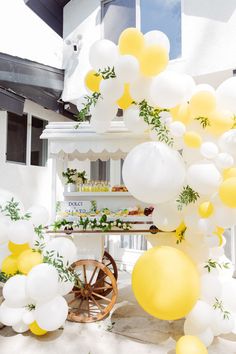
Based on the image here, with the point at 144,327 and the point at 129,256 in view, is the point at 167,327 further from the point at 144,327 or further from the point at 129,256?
the point at 129,256

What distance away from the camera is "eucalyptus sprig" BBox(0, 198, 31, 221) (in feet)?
9.55

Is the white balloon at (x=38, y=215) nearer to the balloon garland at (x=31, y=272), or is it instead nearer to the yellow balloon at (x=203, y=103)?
the balloon garland at (x=31, y=272)

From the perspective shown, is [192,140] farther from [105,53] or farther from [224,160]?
[105,53]

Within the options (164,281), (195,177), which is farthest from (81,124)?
(164,281)

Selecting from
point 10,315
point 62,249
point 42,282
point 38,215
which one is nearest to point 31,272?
point 42,282

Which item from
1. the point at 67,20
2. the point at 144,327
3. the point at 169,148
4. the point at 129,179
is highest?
the point at 67,20

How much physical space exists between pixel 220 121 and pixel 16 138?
12.0ft

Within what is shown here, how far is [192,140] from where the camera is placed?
2430mm

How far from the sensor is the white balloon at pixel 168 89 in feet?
7.73

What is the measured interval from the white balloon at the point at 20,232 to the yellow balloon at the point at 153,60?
5.96ft

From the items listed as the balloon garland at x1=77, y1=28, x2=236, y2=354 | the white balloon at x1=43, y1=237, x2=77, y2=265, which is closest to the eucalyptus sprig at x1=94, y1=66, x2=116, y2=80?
the balloon garland at x1=77, y1=28, x2=236, y2=354

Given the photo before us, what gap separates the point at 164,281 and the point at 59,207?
1.87m

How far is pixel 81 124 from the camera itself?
349cm

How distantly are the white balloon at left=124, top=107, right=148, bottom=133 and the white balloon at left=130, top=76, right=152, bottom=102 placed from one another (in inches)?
5.2
